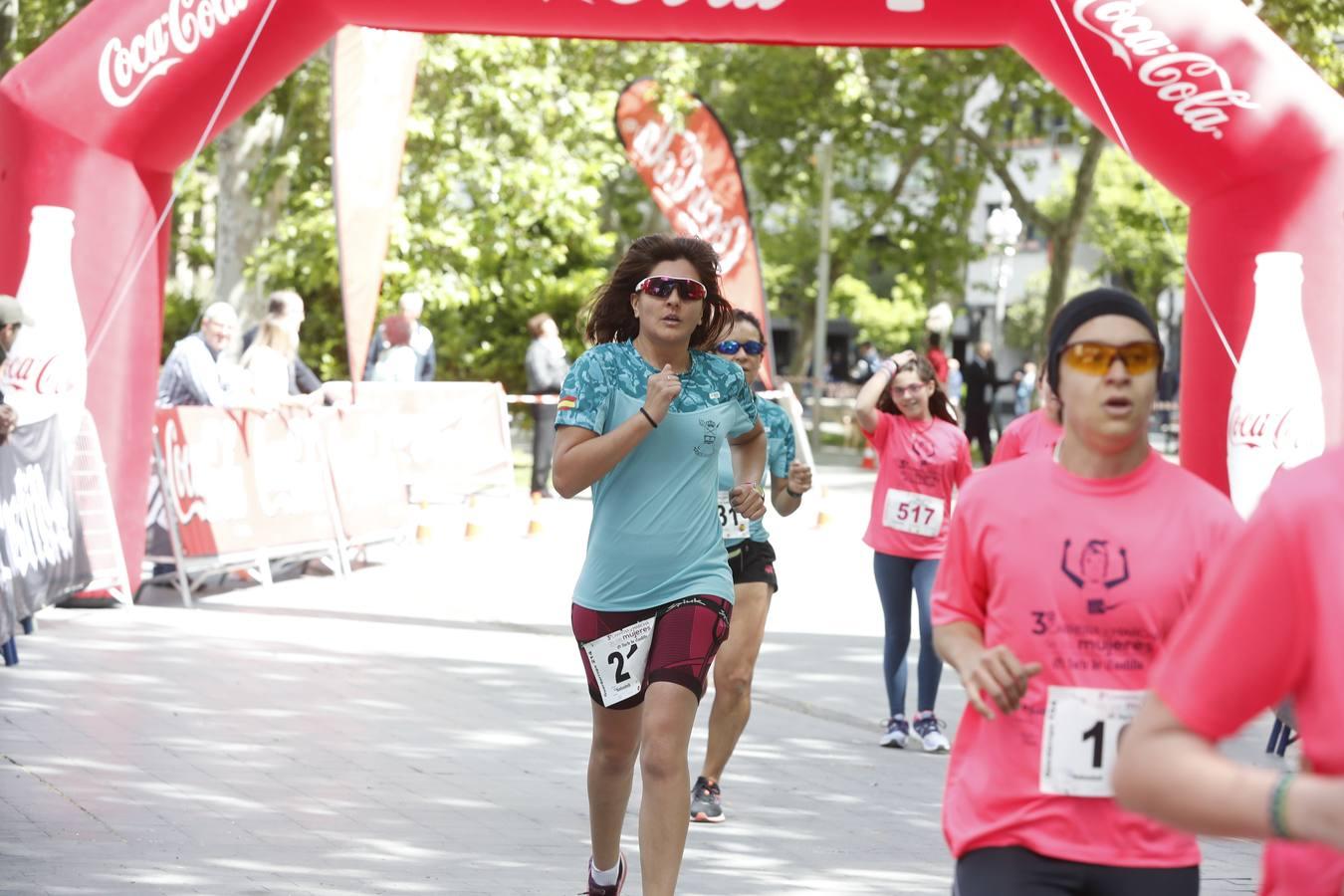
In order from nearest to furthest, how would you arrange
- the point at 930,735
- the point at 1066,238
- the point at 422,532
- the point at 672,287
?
the point at 672,287 < the point at 930,735 < the point at 422,532 < the point at 1066,238

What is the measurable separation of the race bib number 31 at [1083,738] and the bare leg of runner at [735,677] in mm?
3607

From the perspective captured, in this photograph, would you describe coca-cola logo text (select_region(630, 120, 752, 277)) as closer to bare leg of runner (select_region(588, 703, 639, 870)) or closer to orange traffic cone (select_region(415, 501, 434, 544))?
orange traffic cone (select_region(415, 501, 434, 544))

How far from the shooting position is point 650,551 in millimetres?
5090

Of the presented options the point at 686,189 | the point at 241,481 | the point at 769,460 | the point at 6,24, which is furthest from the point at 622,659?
the point at 6,24

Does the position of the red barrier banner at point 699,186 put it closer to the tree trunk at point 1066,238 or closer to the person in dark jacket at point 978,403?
the person in dark jacket at point 978,403

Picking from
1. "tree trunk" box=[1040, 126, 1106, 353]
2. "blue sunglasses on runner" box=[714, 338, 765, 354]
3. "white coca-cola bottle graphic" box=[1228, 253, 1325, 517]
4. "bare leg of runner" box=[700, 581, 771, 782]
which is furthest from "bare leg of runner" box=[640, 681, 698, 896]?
"tree trunk" box=[1040, 126, 1106, 353]

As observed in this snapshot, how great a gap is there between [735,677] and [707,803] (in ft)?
1.46

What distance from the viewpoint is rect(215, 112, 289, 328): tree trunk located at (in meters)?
25.5

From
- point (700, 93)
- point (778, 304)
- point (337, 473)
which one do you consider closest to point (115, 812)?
point (337, 473)

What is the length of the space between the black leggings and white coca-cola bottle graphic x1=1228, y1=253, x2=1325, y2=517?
6.59 meters

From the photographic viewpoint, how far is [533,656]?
415 inches

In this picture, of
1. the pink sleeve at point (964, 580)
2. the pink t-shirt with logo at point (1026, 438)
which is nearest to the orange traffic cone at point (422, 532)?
the pink t-shirt with logo at point (1026, 438)

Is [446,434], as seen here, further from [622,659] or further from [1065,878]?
[1065,878]

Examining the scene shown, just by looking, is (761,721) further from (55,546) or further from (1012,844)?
(1012,844)
